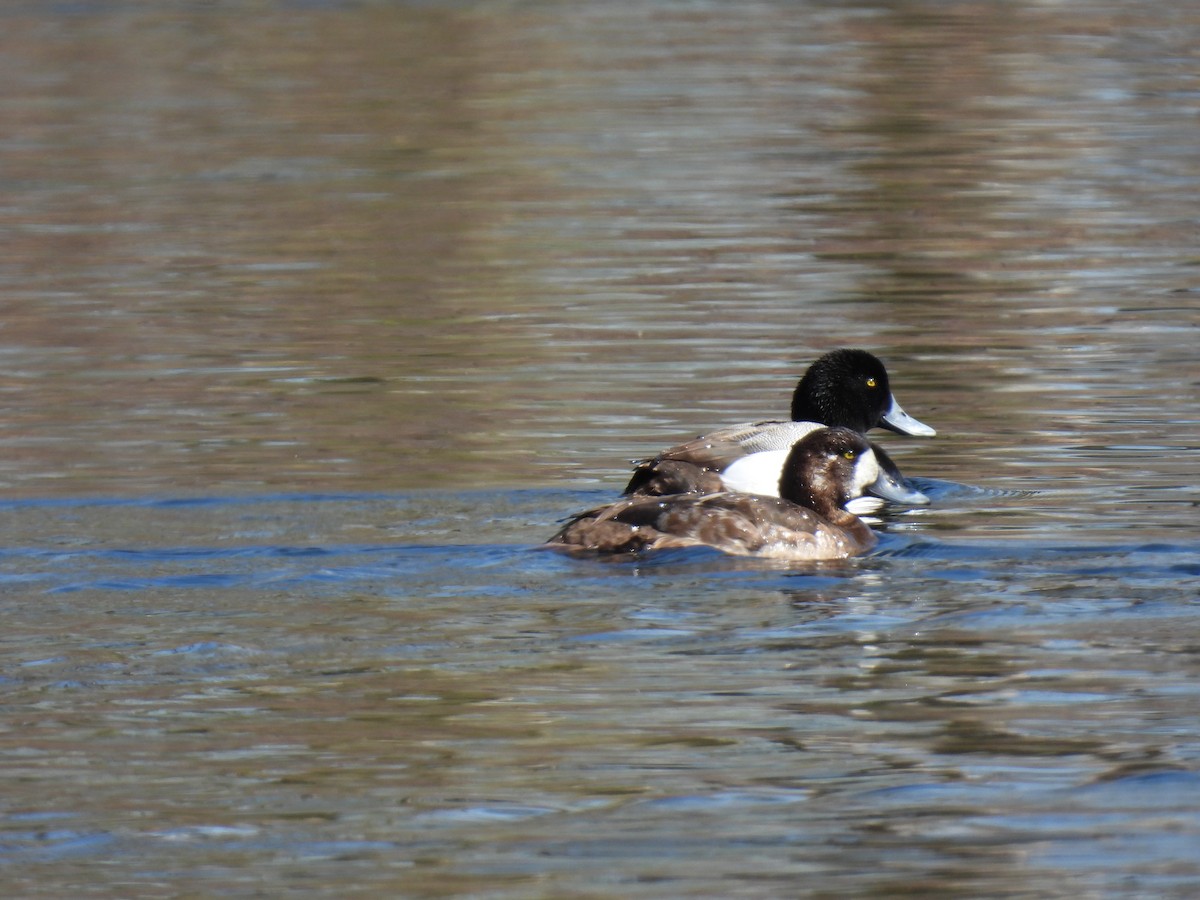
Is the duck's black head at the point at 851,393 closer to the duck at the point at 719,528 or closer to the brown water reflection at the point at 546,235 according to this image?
the brown water reflection at the point at 546,235

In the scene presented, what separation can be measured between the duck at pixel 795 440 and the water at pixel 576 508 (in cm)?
32

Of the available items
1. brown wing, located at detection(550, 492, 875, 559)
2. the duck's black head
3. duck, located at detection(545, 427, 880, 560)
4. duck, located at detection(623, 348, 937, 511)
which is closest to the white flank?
duck, located at detection(623, 348, 937, 511)

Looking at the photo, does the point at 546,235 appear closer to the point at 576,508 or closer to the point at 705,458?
the point at 576,508

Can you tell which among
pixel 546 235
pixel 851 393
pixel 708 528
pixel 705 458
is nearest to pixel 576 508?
pixel 705 458

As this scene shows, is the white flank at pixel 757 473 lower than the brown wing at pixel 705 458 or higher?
lower

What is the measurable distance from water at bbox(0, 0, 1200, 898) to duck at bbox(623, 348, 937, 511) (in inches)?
12.6

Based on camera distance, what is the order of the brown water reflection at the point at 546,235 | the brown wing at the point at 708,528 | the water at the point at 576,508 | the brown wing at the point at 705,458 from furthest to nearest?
the brown water reflection at the point at 546,235 → the brown wing at the point at 705,458 → the brown wing at the point at 708,528 → the water at the point at 576,508

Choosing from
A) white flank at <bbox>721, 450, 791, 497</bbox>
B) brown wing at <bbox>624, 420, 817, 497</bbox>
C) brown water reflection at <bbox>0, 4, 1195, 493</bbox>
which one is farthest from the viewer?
brown water reflection at <bbox>0, 4, 1195, 493</bbox>

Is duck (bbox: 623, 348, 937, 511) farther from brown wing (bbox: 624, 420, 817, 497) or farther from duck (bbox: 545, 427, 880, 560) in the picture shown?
duck (bbox: 545, 427, 880, 560)

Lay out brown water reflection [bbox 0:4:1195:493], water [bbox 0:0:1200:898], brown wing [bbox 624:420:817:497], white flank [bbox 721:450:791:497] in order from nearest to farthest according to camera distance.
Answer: water [bbox 0:0:1200:898]
brown wing [bbox 624:420:817:497]
white flank [bbox 721:450:791:497]
brown water reflection [bbox 0:4:1195:493]

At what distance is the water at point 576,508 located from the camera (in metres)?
6.14

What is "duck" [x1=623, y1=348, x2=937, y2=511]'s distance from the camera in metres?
9.76

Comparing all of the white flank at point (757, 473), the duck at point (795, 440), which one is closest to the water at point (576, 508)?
the duck at point (795, 440)

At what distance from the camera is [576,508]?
32.9 ft
